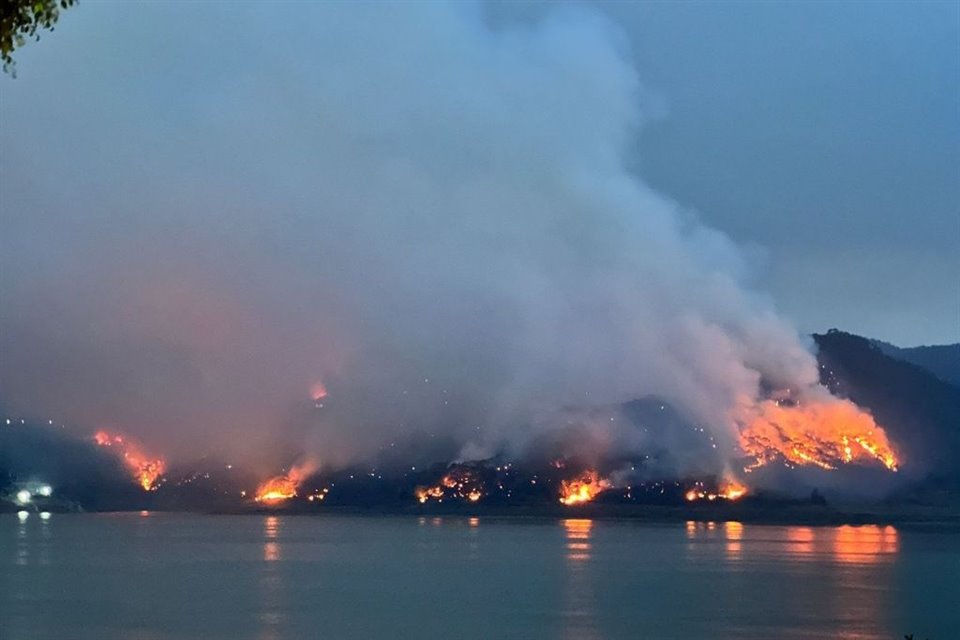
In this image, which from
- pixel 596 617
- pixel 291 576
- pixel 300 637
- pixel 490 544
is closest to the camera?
pixel 300 637

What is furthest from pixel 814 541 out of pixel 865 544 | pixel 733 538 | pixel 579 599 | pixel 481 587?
pixel 579 599

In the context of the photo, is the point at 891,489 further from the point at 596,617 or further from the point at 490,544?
the point at 596,617

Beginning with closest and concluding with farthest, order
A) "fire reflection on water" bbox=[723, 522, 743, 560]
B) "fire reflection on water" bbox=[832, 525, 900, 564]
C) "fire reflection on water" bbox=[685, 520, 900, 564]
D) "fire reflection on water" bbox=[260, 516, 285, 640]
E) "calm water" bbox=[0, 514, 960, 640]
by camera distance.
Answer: "fire reflection on water" bbox=[260, 516, 285, 640] < "calm water" bbox=[0, 514, 960, 640] < "fire reflection on water" bbox=[832, 525, 900, 564] < "fire reflection on water" bbox=[685, 520, 900, 564] < "fire reflection on water" bbox=[723, 522, 743, 560]

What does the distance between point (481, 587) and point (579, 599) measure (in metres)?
9.76

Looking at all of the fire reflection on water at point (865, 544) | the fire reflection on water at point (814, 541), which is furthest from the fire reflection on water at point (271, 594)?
the fire reflection on water at point (865, 544)

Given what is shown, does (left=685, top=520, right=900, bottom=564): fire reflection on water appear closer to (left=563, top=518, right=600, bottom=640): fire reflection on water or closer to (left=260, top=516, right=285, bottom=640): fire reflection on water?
(left=563, top=518, right=600, bottom=640): fire reflection on water

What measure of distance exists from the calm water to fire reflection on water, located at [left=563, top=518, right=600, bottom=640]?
0.18m

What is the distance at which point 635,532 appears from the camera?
573ft

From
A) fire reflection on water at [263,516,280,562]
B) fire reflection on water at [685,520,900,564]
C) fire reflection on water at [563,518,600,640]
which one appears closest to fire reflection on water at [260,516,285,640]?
fire reflection on water at [263,516,280,562]

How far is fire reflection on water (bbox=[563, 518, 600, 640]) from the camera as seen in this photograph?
66.8 metres

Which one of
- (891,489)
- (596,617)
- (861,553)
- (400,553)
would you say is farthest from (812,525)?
(596,617)

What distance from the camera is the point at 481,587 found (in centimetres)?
9056

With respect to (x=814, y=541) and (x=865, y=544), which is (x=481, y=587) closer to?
(x=865, y=544)

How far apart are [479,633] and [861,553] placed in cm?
7295
